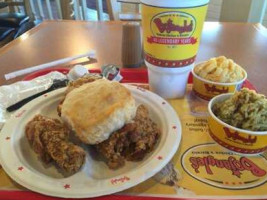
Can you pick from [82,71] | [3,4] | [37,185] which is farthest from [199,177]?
[3,4]

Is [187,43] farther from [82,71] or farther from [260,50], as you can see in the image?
[260,50]

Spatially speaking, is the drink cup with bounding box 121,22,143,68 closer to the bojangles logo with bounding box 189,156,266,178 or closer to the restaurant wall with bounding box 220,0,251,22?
the bojangles logo with bounding box 189,156,266,178

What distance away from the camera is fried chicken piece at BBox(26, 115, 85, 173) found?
46 centimetres

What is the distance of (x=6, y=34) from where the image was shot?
195cm

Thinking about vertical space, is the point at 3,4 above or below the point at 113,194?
below

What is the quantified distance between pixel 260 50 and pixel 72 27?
34.5 inches

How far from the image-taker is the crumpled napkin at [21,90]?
0.65 meters

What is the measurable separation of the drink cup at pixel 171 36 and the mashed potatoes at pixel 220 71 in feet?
0.18

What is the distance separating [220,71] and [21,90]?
21.1 inches

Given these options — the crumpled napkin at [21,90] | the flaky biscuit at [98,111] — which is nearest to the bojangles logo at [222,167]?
the flaky biscuit at [98,111]

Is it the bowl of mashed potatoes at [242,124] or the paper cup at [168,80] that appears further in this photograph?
the paper cup at [168,80]

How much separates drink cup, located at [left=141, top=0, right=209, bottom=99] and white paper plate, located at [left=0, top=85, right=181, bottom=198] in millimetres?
79

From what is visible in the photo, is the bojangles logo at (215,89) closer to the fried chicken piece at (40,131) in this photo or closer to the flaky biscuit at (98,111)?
the flaky biscuit at (98,111)

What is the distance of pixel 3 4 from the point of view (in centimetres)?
222
